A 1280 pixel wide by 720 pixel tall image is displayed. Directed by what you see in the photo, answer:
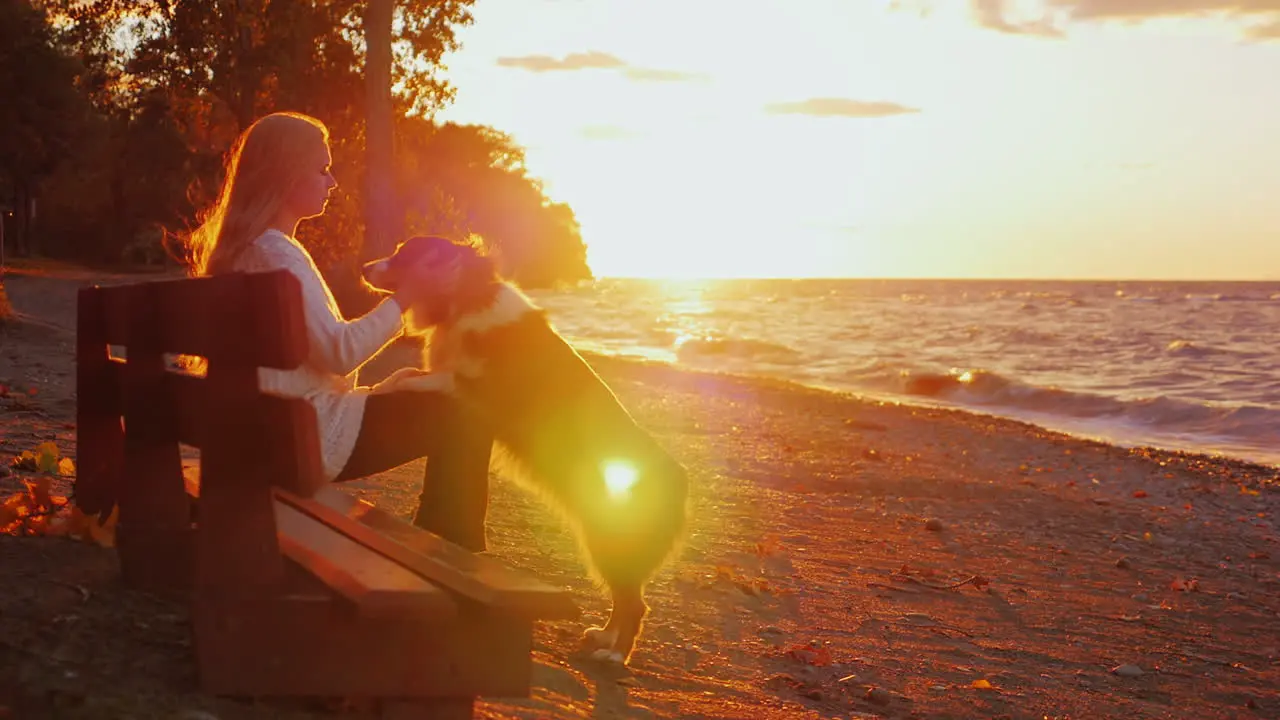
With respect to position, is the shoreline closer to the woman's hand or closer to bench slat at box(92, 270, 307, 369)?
the woman's hand

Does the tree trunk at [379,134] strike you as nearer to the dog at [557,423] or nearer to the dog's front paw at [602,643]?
the dog at [557,423]

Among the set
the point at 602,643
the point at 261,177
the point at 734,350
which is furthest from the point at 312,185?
the point at 734,350

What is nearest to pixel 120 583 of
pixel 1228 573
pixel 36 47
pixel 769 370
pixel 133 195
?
pixel 1228 573

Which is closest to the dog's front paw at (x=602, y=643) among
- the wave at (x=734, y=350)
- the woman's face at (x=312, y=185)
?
the woman's face at (x=312, y=185)

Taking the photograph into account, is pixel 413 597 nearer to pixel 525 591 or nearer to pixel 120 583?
pixel 525 591

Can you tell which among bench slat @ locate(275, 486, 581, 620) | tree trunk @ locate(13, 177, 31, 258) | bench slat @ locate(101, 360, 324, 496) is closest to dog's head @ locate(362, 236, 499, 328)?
bench slat @ locate(275, 486, 581, 620)

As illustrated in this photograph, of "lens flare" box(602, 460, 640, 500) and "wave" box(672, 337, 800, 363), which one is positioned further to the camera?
"wave" box(672, 337, 800, 363)

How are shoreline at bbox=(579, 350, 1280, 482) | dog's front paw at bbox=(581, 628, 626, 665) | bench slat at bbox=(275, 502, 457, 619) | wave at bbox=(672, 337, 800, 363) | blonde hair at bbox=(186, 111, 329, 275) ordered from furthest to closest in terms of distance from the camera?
1. wave at bbox=(672, 337, 800, 363)
2. shoreline at bbox=(579, 350, 1280, 482)
3. dog's front paw at bbox=(581, 628, 626, 665)
4. blonde hair at bbox=(186, 111, 329, 275)
5. bench slat at bbox=(275, 502, 457, 619)

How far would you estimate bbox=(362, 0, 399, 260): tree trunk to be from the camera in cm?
1273

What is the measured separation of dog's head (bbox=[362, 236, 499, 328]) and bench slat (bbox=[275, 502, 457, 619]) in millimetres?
1014

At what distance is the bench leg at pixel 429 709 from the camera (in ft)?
7.85

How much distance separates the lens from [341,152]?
17625mm

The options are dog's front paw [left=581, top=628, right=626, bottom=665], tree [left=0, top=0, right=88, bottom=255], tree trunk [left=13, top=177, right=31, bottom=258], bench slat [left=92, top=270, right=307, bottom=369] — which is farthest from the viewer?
tree trunk [left=13, top=177, right=31, bottom=258]

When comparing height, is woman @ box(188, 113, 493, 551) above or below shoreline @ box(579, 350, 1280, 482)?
above
